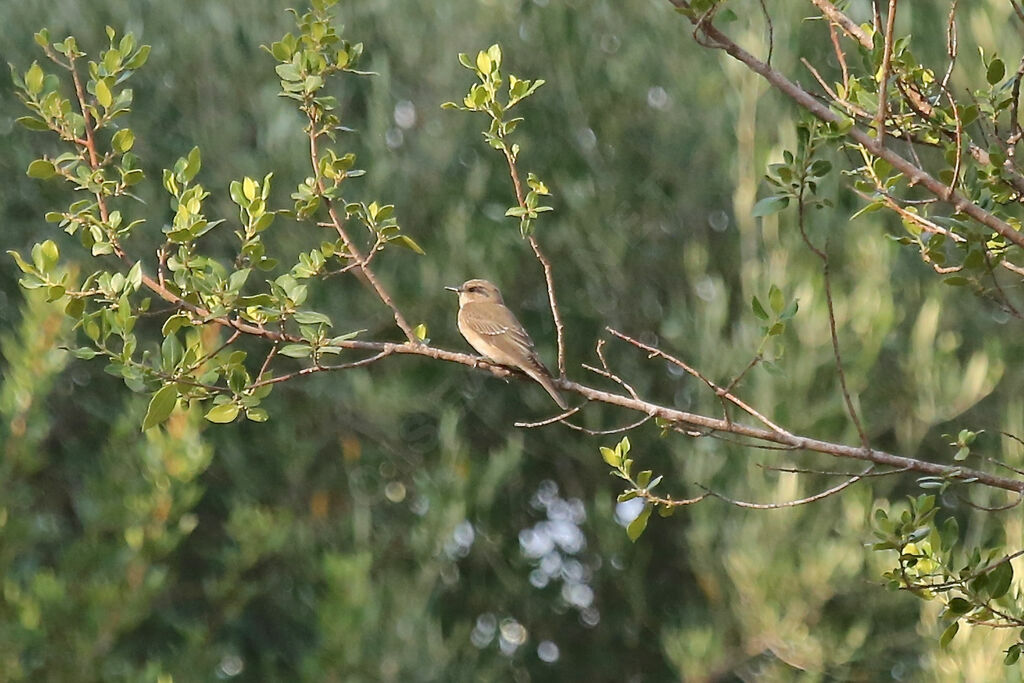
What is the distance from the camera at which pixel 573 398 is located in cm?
792

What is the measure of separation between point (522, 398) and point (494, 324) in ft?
8.26

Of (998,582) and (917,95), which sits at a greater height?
(917,95)

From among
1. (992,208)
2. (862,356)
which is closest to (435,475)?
(862,356)

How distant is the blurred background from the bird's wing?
1.26m

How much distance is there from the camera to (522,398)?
841 cm

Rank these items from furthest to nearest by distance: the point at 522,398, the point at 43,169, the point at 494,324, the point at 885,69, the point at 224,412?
the point at 522,398 < the point at 494,324 < the point at 43,169 < the point at 224,412 < the point at 885,69

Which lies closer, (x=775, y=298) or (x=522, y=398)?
(x=775, y=298)

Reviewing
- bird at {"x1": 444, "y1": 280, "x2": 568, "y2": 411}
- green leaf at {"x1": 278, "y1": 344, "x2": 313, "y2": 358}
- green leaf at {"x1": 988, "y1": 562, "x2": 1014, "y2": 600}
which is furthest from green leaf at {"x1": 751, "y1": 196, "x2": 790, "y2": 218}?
bird at {"x1": 444, "y1": 280, "x2": 568, "y2": 411}

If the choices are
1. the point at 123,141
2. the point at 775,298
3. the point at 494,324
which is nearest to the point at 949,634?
the point at 775,298

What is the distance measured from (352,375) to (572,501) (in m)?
1.75

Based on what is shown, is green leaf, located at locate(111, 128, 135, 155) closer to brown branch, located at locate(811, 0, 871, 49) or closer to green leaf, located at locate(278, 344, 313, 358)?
green leaf, located at locate(278, 344, 313, 358)

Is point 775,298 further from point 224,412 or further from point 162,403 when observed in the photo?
point 162,403

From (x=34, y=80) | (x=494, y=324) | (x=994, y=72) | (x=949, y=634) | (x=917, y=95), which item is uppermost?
(x=994, y=72)

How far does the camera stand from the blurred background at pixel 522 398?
685cm
